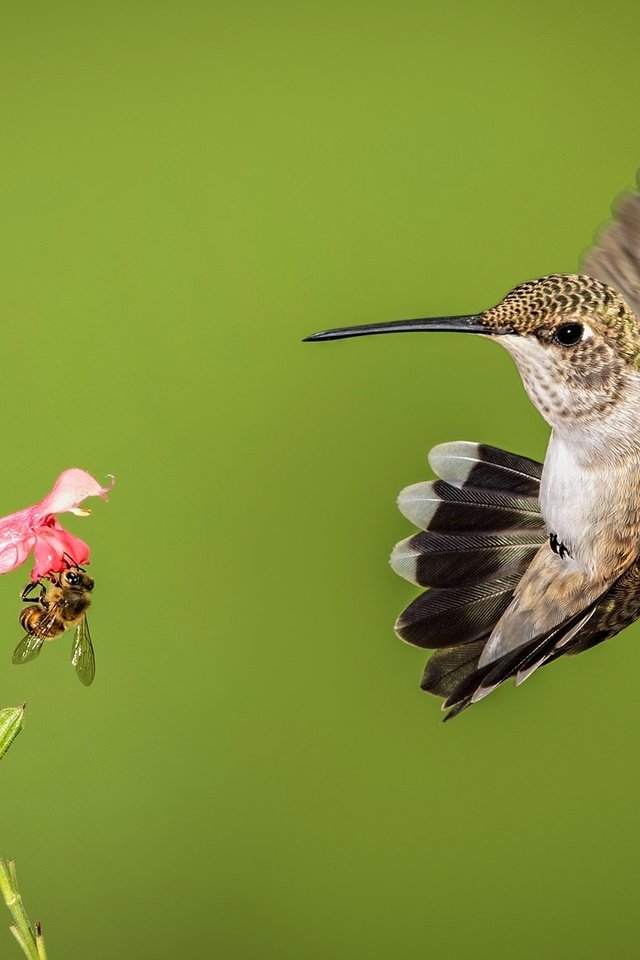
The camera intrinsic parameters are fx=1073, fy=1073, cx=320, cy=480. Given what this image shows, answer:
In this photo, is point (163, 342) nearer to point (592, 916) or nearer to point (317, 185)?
point (317, 185)

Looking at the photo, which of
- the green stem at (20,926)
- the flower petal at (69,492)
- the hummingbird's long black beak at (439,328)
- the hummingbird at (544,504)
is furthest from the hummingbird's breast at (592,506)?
the green stem at (20,926)

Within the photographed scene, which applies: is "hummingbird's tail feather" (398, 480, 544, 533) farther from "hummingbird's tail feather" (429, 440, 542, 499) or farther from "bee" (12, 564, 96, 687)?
"bee" (12, 564, 96, 687)

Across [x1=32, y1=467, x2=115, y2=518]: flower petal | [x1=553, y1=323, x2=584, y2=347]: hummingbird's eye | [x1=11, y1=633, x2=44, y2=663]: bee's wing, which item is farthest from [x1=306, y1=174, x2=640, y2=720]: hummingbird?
[x1=11, y1=633, x2=44, y2=663]: bee's wing

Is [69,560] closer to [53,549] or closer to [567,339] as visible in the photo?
[53,549]

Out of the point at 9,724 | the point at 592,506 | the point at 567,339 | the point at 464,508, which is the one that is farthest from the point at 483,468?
the point at 9,724

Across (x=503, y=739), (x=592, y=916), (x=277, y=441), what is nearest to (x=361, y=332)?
(x=277, y=441)
